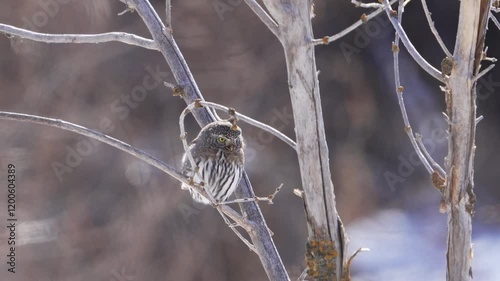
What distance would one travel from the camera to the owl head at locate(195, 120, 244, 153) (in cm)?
332

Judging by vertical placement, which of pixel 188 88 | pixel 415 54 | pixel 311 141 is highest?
pixel 188 88

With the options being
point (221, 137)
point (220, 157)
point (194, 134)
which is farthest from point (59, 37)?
point (194, 134)

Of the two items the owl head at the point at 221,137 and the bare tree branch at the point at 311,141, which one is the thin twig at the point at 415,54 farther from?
the owl head at the point at 221,137

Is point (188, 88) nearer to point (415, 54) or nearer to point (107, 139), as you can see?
point (107, 139)

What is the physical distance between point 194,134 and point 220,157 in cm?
348

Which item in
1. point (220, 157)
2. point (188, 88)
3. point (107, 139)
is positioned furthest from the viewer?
point (220, 157)

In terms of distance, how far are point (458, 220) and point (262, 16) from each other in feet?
3.11

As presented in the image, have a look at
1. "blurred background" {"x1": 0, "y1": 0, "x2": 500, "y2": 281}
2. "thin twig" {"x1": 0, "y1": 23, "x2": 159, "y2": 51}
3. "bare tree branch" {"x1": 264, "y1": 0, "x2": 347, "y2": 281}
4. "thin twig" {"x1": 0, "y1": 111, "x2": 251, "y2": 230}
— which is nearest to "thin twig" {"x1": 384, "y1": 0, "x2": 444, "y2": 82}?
"bare tree branch" {"x1": 264, "y1": 0, "x2": 347, "y2": 281}

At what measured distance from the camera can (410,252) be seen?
7.35 m

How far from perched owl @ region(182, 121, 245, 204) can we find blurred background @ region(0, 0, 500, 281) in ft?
10.8

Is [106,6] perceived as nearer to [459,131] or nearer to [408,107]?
[408,107]

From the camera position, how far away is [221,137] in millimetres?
3381

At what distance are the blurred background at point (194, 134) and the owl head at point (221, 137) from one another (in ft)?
11.0

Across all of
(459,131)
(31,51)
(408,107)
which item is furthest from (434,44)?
(459,131)
